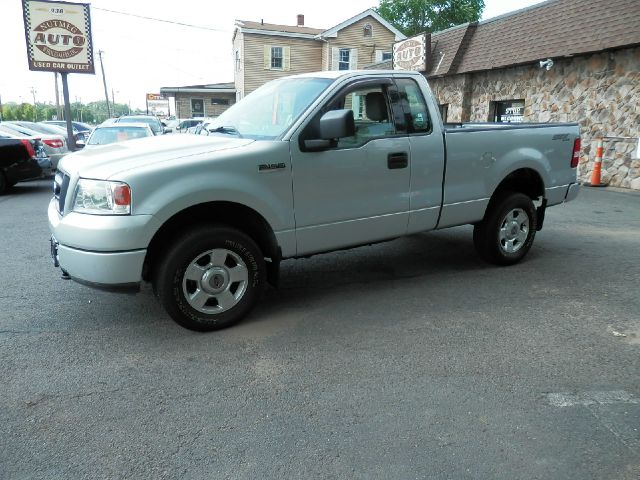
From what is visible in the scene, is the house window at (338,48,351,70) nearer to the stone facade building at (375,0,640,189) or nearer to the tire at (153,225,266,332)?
the stone facade building at (375,0,640,189)

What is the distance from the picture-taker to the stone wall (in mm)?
11438

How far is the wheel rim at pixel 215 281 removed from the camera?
3.77 metres

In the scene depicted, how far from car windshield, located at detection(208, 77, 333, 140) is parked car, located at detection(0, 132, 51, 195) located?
25.1ft

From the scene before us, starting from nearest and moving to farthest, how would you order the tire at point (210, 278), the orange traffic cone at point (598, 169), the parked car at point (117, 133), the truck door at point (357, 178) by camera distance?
the tire at point (210, 278), the truck door at point (357, 178), the parked car at point (117, 133), the orange traffic cone at point (598, 169)

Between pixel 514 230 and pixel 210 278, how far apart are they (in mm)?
3517

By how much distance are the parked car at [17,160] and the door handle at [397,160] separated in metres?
9.15

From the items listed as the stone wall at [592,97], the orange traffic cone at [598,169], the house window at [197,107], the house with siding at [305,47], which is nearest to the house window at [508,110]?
the stone wall at [592,97]

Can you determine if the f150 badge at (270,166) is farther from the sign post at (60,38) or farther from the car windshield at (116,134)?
the sign post at (60,38)

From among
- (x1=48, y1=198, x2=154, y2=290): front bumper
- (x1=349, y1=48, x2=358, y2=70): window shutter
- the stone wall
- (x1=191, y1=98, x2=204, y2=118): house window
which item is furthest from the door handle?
(x1=191, y1=98, x2=204, y2=118): house window

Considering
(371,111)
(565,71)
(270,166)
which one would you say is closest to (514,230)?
→ (371,111)

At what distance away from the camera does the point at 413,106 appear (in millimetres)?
4746

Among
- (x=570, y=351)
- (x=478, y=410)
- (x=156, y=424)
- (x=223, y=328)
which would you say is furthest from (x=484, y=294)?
(x=156, y=424)

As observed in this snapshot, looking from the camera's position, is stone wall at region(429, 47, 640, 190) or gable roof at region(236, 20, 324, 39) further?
gable roof at region(236, 20, 324, 39)

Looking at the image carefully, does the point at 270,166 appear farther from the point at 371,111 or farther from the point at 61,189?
the point at 61,189
